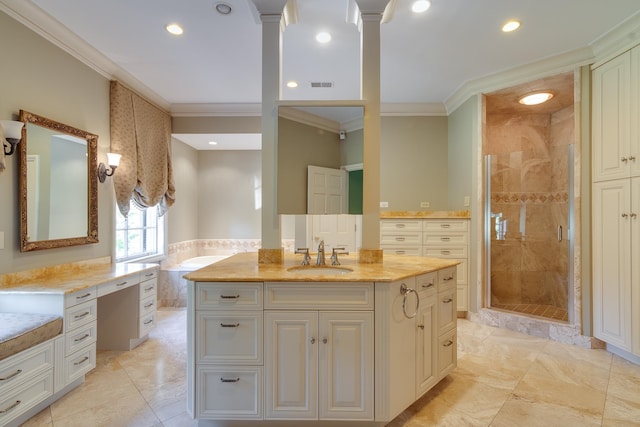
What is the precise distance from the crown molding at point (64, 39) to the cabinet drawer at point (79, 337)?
2233 mm

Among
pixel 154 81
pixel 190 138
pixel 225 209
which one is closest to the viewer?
pixel 154 81

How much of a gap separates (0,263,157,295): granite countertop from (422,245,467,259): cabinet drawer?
300 cm

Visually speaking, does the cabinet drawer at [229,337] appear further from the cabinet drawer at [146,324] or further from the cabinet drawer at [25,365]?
the cabinet drawer at [146,324]

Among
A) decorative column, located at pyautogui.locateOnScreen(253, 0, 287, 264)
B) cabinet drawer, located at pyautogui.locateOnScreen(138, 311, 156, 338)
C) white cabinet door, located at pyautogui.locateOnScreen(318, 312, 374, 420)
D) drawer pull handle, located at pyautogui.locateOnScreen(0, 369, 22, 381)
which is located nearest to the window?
cabinet drawer, located at pyautogui.locateOnScreen(138, 311, 156, 338)

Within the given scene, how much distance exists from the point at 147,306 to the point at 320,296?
209 centimetres

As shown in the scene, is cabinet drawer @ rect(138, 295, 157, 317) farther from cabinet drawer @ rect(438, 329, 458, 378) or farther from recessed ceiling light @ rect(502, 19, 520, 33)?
recessed ceiling light @ rect(502, 19, 520, 33)

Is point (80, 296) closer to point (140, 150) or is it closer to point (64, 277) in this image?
point (64, 277)

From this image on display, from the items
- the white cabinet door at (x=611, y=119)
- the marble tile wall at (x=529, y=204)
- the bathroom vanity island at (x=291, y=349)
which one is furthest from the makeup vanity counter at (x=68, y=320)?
the white cabinet door at (x=611, y=119)

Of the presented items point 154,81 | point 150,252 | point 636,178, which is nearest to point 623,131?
point 636,178

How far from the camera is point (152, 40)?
2646 millimetres

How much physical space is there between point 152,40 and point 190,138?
1863 millimetres

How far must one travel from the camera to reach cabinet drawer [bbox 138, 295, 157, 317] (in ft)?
9.20

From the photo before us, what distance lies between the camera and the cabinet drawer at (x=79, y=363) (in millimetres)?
2025

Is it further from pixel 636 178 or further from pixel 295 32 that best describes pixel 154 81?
pixel 636 178
